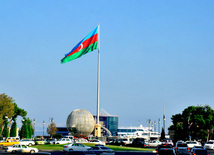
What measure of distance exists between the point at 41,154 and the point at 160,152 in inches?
327

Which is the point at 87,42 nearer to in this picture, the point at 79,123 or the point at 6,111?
the point at 79,123

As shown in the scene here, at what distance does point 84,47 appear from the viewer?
71.3 meters

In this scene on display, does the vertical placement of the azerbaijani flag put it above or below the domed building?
above

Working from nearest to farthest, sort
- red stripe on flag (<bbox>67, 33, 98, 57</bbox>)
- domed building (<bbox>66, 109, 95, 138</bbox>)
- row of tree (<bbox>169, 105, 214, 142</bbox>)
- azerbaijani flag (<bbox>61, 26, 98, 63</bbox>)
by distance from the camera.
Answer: azerbaijani flag (<bbox>61, 26, 98, 63</bbox>) → red stripe on flag (<bbox>67, 33, 98, 57</bbox>) → domed building (<bbox>66, 109, 95, 138</bbox>) → row of tree (<bbox>169, 105, 214, 142</bbox>)

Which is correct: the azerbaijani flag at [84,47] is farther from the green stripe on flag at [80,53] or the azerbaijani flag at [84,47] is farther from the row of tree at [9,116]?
the row of tree at [9,116]

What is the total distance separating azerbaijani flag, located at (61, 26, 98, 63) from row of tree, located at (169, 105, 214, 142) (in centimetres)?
4508

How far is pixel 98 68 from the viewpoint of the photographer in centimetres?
8050

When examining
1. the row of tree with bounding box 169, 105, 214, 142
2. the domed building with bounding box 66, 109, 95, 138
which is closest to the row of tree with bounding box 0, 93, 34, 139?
the domed building with bounding box 66, 109, 95, 138

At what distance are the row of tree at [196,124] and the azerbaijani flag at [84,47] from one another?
45.1 metres

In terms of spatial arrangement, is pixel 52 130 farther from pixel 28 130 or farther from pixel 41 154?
pixel 41 154

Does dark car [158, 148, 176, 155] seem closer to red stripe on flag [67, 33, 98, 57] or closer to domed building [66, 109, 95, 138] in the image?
red stripe on flag [67, 33, 98, 57]

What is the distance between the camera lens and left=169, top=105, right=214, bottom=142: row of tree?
106 meters

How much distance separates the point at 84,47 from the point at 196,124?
166ft

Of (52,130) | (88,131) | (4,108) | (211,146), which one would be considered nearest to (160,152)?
(211,146)
